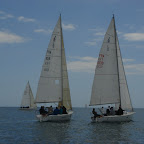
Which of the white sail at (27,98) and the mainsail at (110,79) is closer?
the mainsail at (110,79)

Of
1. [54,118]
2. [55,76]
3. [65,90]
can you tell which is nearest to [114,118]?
[54,118]

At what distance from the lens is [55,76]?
1451 inches

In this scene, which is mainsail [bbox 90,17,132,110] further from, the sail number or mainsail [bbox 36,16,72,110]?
mainsail [bbox 36,16,72,110]

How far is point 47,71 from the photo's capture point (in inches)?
1428

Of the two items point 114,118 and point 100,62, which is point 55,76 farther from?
point 114,118

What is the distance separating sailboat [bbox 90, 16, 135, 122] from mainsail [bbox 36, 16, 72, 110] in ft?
14.7

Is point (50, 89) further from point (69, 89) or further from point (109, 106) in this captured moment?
point (109, 106)

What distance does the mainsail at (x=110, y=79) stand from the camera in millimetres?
34688

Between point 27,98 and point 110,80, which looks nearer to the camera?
point 110,80

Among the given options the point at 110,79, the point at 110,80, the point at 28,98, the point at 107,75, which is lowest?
the point at 110,80

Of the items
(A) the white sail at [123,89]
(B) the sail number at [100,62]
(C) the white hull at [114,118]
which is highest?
(B) the sail number at [100,62]

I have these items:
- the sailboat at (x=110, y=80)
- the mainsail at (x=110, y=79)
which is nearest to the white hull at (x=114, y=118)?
the sailboat at (x=110, y=80)

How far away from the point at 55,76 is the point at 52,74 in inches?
20.0

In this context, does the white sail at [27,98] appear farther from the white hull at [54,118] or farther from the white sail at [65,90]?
the white hull at [54,118]
